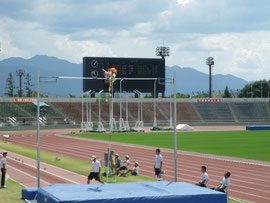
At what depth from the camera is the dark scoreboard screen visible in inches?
3189

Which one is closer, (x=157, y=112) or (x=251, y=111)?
(x=157, y=112)

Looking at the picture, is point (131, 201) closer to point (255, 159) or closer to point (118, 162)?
point (118, 162)

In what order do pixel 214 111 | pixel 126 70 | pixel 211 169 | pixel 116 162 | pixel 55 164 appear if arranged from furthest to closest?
1. pixel 214 111
2. pixel 126 70
3. pixel 55 164
4. pixel 211 169
5. pixel 116 162

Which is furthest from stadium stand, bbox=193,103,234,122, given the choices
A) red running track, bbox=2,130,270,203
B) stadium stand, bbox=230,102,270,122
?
red running track, bbox=2,130,270,203

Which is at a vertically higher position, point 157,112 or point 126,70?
point 126,70

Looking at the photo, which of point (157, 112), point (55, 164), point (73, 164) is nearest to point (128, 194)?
point (73, 164)

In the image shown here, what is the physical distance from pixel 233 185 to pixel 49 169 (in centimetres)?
1142

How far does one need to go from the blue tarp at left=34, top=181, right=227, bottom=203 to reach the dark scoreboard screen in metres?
62.3

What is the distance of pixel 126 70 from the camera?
8306 centimetres

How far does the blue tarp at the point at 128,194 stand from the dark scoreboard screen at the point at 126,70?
204 feet

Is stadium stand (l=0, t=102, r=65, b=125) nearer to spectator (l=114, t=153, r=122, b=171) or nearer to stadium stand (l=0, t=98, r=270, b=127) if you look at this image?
stadium stand (l=0, t=98, r=270, b=127)

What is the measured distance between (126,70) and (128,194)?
68.8 m

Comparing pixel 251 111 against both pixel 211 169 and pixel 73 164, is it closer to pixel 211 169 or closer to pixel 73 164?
pixel 73 164

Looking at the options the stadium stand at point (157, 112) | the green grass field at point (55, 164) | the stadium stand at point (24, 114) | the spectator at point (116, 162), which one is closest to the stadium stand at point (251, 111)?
the stadium stand at point (157, 112)
